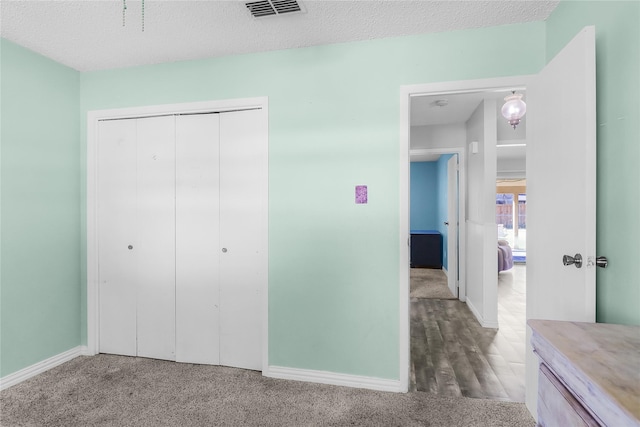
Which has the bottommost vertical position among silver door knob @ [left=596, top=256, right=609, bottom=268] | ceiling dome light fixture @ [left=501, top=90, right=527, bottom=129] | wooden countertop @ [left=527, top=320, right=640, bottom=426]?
wooden countertop @ [left=527, top=320, right=640, bottom=426]

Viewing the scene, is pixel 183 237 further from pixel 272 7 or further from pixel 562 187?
pixel 562 187

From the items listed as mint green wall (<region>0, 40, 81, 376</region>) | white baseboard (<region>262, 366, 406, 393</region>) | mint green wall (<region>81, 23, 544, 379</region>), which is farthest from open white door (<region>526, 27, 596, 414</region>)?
mint green wall (<region>0, 40, 81, 376</region>)

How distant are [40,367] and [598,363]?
3.36 m

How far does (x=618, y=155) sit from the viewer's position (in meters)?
1.40

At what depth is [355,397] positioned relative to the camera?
2.20 meters

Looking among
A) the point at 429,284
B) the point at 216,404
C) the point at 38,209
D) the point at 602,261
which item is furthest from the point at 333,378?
the point at 429,284

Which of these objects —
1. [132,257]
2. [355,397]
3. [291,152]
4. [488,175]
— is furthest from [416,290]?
[132,257]

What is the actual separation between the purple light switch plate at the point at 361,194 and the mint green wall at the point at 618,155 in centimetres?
125

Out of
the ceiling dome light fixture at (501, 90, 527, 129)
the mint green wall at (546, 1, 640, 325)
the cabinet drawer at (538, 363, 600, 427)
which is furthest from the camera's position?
the ceiling dome light fixture at (501, 90, 527, 129)

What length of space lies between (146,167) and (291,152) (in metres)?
1.26

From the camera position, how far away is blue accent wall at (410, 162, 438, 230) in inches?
323

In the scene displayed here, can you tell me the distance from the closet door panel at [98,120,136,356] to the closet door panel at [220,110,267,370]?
2.71 ft

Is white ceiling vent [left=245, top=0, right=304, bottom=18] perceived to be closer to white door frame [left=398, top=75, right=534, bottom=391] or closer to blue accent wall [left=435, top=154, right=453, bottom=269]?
white door frame [left=398, top=75, right=534, bottom=391]

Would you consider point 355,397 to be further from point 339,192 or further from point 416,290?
point 416,290
